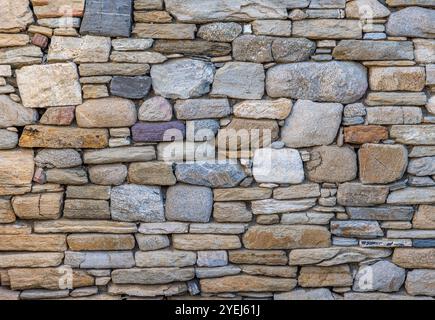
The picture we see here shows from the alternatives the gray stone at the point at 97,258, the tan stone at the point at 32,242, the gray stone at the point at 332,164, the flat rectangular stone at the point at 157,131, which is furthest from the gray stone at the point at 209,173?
the tan stone at the point at 32,242

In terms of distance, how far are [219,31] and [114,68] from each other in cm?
58

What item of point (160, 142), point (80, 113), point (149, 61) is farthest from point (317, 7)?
point (80, 113)

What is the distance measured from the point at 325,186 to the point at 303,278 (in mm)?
535

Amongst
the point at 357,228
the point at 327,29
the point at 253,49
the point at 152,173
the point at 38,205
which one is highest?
the point at 327,29

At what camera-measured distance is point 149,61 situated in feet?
8.07

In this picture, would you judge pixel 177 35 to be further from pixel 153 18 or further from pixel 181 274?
pixel 181 274

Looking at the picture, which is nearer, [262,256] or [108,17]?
[108,17]

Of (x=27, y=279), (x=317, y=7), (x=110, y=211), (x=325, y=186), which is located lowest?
(x=27, y=279)

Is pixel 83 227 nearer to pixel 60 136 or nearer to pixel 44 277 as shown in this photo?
pixel 44 277

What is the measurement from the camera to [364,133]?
2.50m

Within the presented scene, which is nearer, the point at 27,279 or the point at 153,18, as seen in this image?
the point at 153,18

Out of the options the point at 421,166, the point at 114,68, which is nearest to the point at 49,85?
the point at 114,68

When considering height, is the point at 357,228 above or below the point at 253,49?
below

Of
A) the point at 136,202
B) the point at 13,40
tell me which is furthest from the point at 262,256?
the point at 13,40
